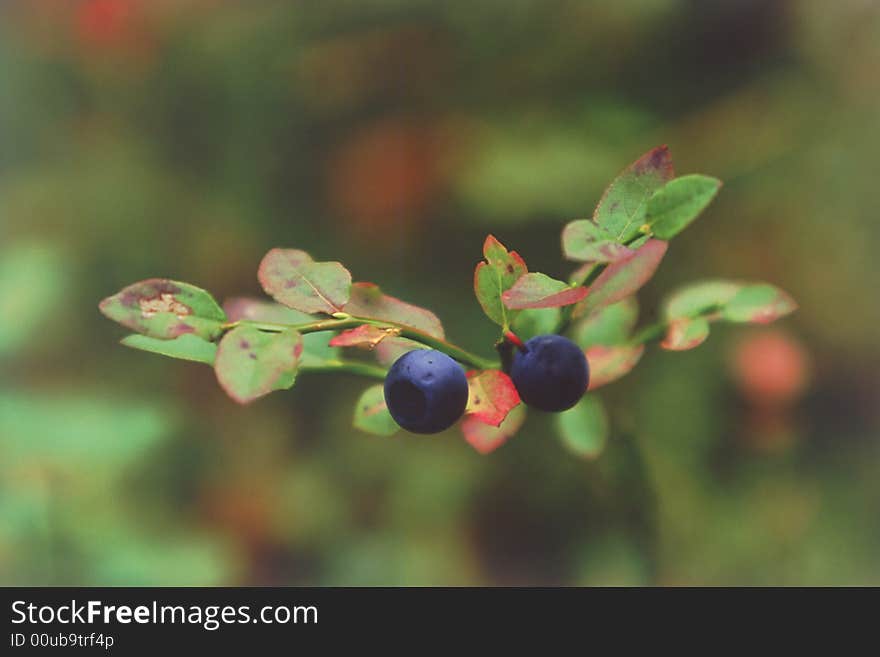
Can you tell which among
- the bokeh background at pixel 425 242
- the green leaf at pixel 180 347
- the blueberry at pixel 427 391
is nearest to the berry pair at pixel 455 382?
the blueberry at pixel 427 391

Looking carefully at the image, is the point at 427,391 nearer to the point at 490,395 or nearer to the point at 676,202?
the point at 490,395

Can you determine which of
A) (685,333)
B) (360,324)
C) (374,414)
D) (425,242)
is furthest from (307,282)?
(425,242)

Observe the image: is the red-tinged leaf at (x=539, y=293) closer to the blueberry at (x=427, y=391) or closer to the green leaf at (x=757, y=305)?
the blueberry at (x=427, y=391)

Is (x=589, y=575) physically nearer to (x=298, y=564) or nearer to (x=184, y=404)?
(x=298, y=564)

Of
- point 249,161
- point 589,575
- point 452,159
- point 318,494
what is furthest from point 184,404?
point 589,575
